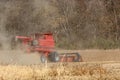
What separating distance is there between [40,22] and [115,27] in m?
8.11

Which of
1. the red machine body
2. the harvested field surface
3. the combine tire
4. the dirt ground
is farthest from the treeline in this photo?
the harvested field surface

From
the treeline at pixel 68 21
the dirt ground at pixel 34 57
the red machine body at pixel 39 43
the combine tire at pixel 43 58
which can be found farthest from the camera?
the treeline at pixel 68 21

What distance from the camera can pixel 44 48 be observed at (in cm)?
2673

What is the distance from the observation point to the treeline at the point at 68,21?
36.5m

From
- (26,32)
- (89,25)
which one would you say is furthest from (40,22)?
(89,25)

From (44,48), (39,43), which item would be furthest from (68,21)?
(39,43)

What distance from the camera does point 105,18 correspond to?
41.8 m

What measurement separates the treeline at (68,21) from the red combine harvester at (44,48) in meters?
8.46

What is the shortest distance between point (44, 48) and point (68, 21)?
14675 millimetres

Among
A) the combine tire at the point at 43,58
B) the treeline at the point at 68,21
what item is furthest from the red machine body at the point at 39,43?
the treeline at the point at 68,21

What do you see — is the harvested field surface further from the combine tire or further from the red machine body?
the red machine body

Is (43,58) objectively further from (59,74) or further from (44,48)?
(59,74)

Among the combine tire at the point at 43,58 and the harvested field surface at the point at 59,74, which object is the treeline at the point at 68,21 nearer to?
the combine tire at the point at 43,58

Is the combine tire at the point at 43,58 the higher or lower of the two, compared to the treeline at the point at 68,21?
lower
